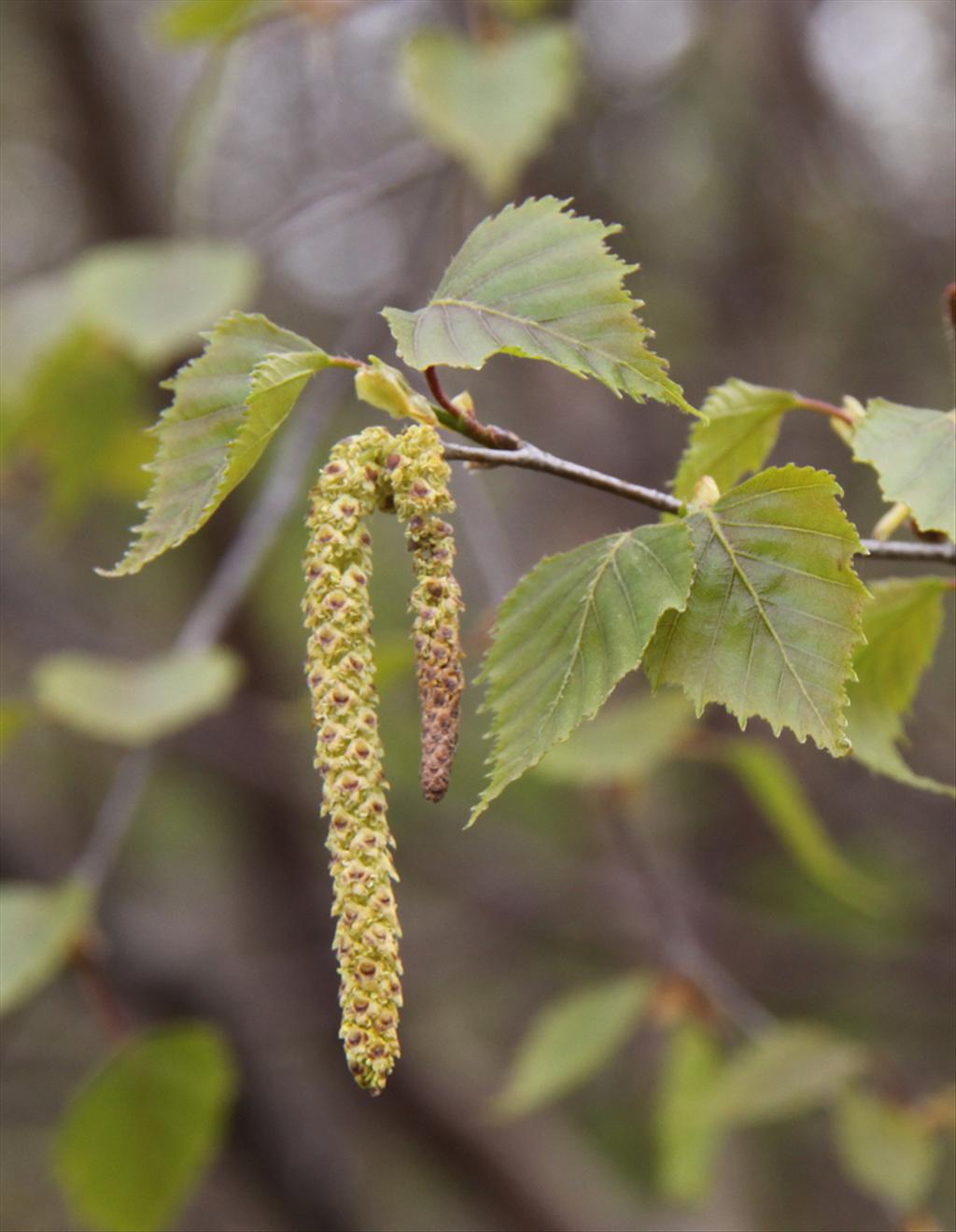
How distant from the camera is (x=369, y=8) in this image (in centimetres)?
274

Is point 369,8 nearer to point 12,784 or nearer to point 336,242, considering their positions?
point 336,242

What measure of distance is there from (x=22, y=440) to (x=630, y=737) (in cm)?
139

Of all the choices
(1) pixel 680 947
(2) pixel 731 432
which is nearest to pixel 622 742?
(1) pixel 680 947

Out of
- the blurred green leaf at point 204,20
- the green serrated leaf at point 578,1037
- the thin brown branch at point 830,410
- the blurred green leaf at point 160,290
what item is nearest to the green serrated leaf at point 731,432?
the thin brown branch at point 830,410

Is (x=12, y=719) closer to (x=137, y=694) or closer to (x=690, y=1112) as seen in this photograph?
(x=137, y=694)

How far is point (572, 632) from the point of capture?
0.89 m

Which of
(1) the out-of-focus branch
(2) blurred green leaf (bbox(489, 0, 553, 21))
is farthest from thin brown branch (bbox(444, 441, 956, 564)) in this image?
(2) blurred green leaf (bbox(489, 0, 553, 21))

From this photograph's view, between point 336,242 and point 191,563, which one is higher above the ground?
point 336,242

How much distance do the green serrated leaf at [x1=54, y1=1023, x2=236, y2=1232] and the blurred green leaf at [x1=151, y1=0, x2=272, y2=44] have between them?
170cm

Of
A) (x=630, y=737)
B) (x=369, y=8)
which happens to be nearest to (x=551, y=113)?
(x=369, y=8)

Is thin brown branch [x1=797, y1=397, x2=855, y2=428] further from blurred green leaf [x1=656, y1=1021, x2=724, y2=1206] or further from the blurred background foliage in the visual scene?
blurred green leaf [x1=656, y1=1021, x2=724, y2=1206]

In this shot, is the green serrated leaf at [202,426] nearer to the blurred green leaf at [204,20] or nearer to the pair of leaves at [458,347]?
the pair of leaves at [458,347]

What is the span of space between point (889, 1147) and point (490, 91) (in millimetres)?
1869

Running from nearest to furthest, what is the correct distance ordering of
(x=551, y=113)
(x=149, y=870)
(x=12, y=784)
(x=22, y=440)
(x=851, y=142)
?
(x=551, y=113)
(x=22, y=440)
(x=851, y=142)
(x=12, y=784)
(x=149, y=870)
